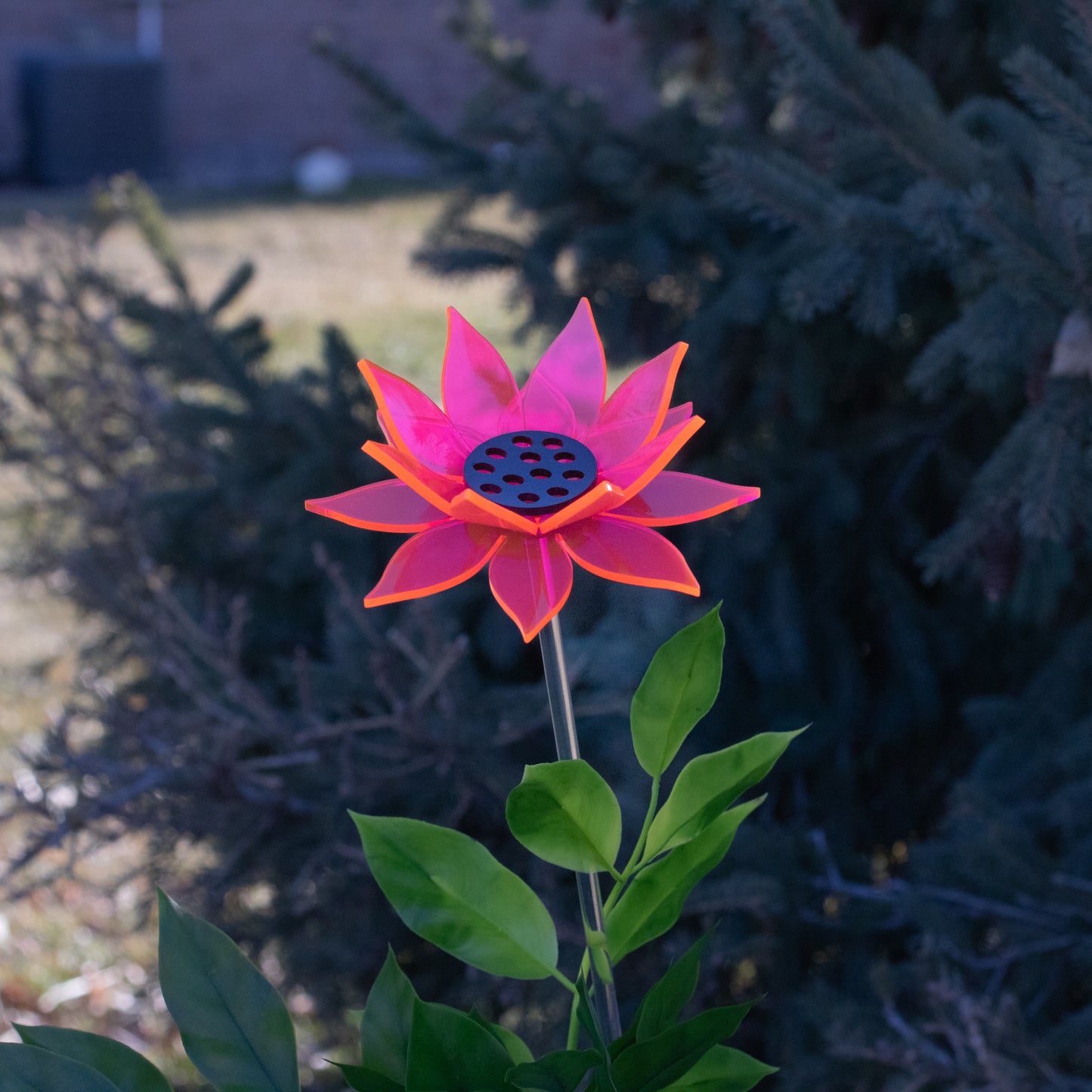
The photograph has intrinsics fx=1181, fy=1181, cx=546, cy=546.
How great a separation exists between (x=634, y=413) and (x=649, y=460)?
54 millimetres

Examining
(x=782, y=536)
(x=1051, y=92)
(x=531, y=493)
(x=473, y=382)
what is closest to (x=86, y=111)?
(x=782, y=536)

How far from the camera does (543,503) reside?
397 mm

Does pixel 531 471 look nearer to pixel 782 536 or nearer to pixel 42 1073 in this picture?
pixel 42 1073

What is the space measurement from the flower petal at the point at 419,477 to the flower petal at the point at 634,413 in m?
0.06

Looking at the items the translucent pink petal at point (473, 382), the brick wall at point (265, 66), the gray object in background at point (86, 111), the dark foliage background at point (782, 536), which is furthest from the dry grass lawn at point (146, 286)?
the brick wall at point (265, 66)

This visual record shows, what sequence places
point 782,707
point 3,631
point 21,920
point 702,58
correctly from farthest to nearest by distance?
point 3,631, point 21,920, point 702,58, point 782,707

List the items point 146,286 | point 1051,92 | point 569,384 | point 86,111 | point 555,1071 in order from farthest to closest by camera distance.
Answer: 1. point 86,111
2. point 146,286
3. point 1051,92
4. point 569,384
5. point 555,1071

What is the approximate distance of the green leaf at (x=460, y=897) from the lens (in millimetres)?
397

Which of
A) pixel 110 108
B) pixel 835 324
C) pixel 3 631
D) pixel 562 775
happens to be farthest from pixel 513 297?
pixel 110 108

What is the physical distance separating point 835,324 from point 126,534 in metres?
0.93

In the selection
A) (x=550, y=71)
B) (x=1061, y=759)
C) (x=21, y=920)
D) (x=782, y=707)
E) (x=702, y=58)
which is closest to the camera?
(x=1061, y=759)

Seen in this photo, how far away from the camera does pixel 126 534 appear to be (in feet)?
5.08

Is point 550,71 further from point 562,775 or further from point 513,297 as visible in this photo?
point 562,775

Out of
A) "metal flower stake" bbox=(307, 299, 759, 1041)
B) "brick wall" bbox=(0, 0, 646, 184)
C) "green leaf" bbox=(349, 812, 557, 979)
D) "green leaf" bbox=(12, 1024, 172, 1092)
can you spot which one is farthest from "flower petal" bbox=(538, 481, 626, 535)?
"brick wall" bbox=(0, 0, 646, 184)
